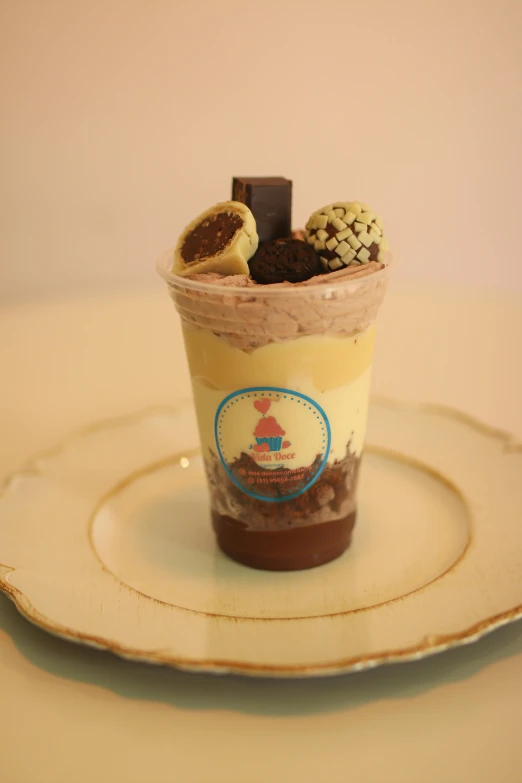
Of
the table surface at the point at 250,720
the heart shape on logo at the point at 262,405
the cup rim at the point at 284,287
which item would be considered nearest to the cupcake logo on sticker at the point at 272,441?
the heart shape on logo at the point at 262,405

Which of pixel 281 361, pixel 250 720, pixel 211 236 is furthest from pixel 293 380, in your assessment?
pixel 250 720

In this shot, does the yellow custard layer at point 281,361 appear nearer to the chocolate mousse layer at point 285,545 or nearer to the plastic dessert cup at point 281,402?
the plastic dessert cup at point 281,402

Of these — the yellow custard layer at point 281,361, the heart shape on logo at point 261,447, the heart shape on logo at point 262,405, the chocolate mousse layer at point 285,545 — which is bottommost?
the chocolate mousse layer at point 285,545

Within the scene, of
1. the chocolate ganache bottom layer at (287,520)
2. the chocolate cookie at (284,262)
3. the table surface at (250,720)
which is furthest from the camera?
the chocolate ganache bottom layer at (287,520)

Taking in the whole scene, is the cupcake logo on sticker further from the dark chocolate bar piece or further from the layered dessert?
the dark chocolate bar piece

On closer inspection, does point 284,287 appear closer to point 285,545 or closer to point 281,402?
point 281,402

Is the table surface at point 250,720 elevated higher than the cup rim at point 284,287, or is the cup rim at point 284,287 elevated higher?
the cup rim at point 284,287
